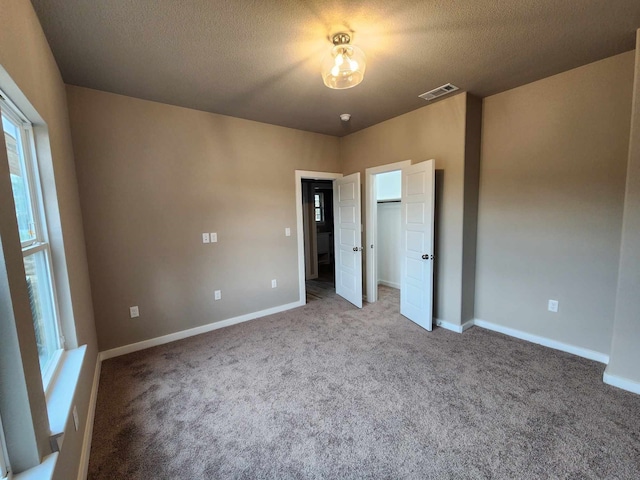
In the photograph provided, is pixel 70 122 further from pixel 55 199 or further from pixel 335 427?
pixel 335 427

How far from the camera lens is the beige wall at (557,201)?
2.35 m

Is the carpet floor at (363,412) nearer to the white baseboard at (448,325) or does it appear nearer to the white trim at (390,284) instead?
the white baseboard at (448,325)

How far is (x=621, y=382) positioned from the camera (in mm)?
2125

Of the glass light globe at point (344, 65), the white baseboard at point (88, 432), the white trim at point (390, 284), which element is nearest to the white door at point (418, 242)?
the white trim at point (390, 284)

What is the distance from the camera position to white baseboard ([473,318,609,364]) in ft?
8.21

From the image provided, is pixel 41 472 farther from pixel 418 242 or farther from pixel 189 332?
pixel 418 242

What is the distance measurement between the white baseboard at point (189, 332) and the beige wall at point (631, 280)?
3.37m

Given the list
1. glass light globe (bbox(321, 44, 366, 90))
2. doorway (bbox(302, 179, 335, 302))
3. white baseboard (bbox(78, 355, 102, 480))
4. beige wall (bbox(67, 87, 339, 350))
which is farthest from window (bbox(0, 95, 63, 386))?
doorway (bbox(302, 179, 335, 302))

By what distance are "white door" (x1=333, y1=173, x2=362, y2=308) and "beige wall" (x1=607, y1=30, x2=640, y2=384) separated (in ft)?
8.52

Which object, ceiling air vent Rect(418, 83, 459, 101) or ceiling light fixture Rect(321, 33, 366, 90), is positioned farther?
ceiling air vent Rect(418, 83, 459, 101)

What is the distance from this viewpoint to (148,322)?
2.96 meters

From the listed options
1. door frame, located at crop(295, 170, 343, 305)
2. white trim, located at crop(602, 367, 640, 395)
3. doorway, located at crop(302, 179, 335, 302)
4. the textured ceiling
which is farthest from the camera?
doorway, located at crop(302, 179, 335, 302)

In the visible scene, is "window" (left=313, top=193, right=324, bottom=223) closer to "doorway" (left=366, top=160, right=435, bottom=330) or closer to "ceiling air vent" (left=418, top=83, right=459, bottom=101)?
"doorway" (left=366, top=160, right=435, bottom=330)

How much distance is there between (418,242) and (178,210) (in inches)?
113
